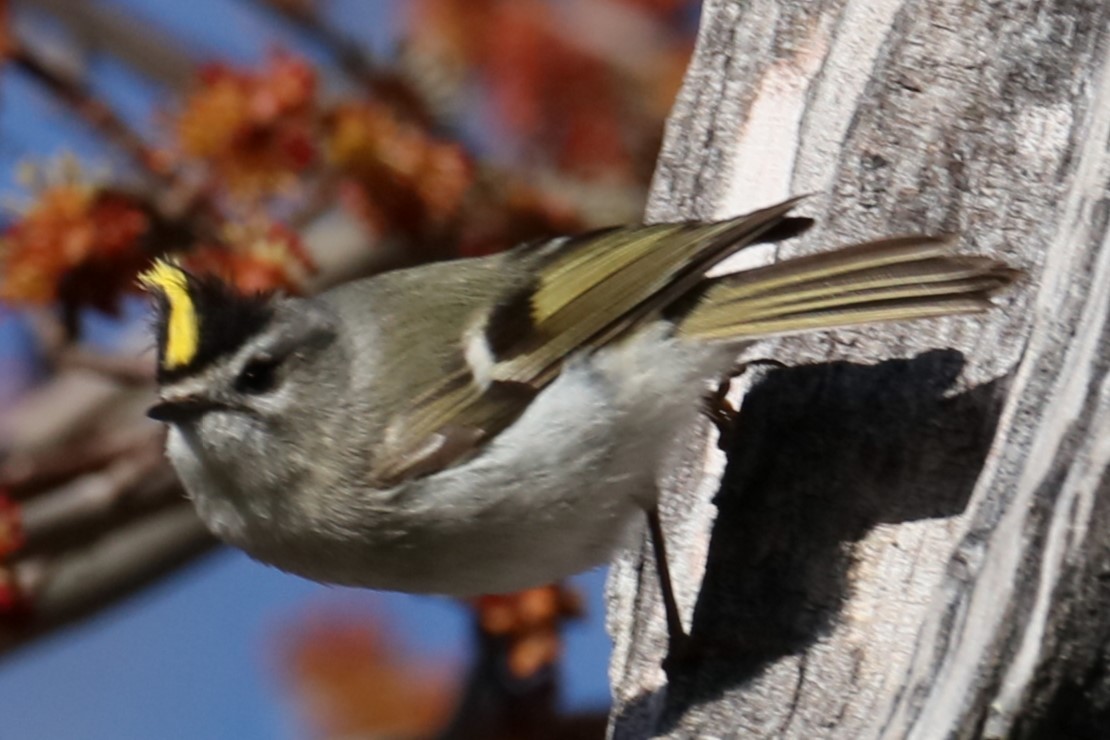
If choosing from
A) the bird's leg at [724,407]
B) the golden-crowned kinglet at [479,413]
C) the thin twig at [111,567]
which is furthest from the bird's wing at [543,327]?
the thin twig at [111,567]

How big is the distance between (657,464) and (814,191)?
0.48m

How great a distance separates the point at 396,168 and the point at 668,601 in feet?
4.31

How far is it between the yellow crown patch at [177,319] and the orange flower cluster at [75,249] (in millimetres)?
627

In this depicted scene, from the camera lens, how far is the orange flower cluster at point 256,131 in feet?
10.3

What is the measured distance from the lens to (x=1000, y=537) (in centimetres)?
173

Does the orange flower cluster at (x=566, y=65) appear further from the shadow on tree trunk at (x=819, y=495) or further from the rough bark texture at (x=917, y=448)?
the shadow on tree trunk at (x=819, y=495)

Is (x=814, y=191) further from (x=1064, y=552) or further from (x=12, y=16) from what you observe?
(x=12, y=16)

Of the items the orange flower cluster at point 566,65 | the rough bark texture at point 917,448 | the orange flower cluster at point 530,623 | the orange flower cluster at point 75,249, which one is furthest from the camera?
the orange flower cluster at point 566,65

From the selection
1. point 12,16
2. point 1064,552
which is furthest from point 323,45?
point 1064,552

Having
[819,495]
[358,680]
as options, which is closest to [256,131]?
[819,495]

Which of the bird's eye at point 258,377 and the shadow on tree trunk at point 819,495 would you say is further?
the bird's eye at point 258,377

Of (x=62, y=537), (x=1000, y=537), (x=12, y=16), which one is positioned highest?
(x=12, y=16)

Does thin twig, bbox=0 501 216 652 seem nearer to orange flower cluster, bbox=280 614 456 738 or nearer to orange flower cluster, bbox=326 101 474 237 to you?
orange flower cluster, bbox=326 101 474 237

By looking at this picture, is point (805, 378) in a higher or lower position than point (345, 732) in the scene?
higher
